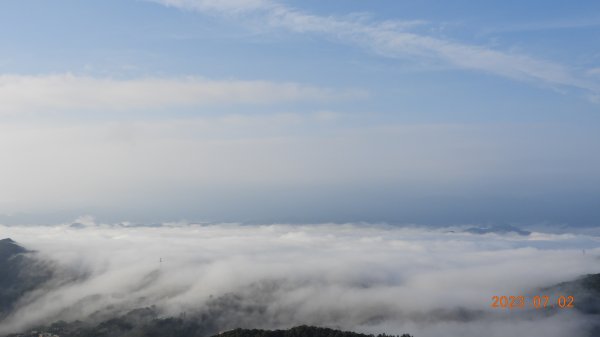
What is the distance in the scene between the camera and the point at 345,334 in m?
197

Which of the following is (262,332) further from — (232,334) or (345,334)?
(345,334)

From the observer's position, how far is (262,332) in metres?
198

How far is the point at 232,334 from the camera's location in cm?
19862

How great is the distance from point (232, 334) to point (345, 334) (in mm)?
37283

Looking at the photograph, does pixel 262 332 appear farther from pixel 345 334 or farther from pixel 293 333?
pixel 345 334

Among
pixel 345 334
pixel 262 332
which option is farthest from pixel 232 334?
pixel 345 334

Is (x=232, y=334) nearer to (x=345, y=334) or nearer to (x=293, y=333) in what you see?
(x=293, y=333)

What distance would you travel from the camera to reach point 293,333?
19975 centimetres

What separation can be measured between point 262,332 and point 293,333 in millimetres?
10454

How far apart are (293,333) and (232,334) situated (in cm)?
2018

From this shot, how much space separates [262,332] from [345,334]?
27280 mm

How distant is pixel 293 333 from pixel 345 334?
1727 cm
